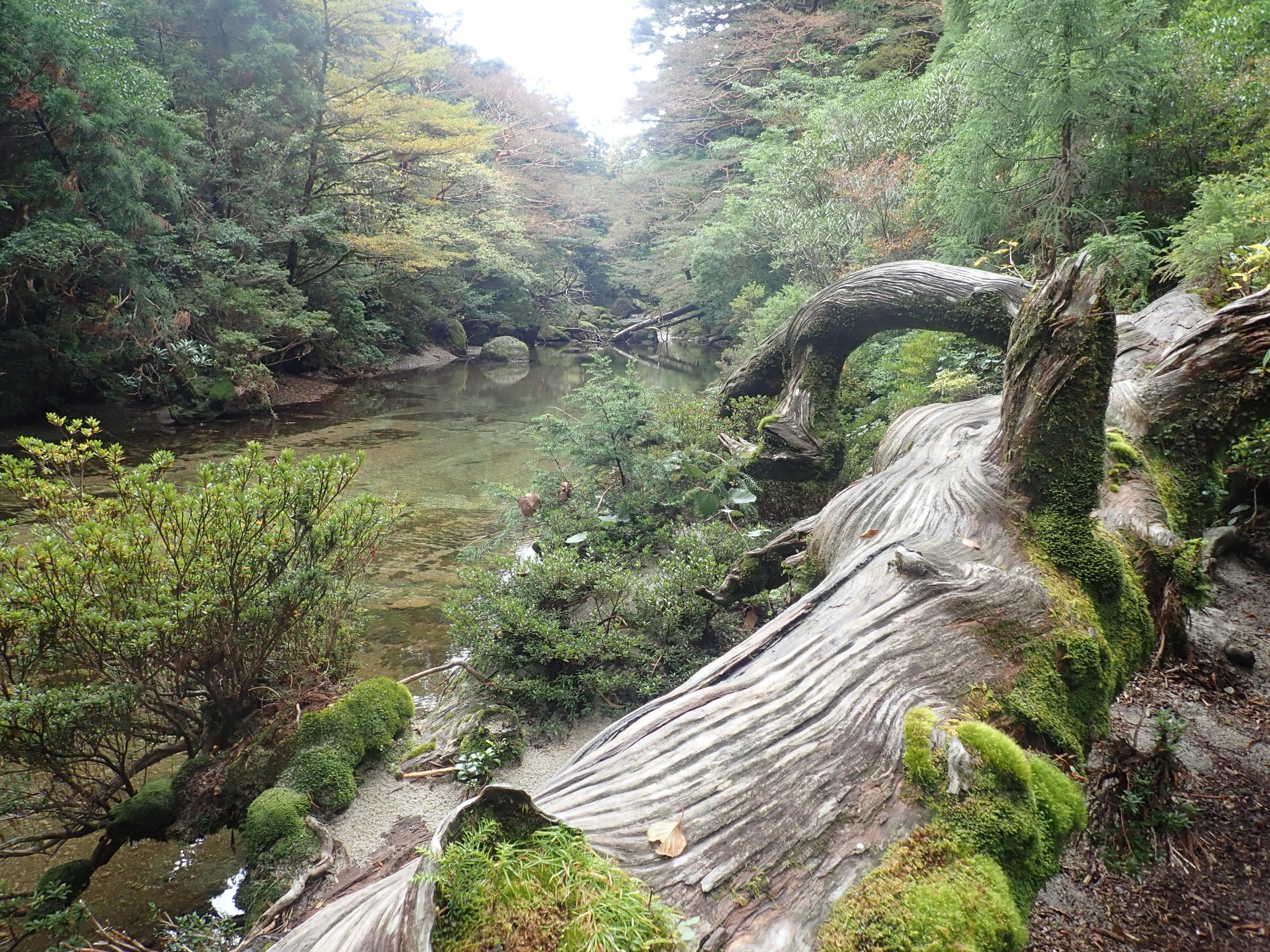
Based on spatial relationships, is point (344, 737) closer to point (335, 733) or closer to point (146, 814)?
point (335, 733)

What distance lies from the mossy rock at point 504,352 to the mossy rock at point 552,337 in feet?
12.3

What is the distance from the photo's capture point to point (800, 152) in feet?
37.9

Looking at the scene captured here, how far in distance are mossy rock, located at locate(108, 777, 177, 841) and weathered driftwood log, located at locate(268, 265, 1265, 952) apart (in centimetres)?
202

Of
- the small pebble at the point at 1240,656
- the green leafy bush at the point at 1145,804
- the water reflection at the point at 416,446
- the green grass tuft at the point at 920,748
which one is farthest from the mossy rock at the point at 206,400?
the small pebble at the point at 1240,656

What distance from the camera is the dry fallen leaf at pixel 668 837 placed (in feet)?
4.64

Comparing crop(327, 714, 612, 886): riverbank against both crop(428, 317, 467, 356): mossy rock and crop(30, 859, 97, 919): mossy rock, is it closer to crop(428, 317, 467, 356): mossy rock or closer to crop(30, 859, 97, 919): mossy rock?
crop(30, 859, 97, 919): mossy rock

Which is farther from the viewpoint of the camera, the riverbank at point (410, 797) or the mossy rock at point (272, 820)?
the riverbank at point (410, 797)

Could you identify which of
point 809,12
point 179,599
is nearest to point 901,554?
point 179,599

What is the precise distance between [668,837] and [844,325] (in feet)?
15.4

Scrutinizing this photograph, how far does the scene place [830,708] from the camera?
1790 mm

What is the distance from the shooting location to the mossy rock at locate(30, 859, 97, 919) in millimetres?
2359

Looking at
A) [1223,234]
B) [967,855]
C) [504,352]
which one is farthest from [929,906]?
[504,352]

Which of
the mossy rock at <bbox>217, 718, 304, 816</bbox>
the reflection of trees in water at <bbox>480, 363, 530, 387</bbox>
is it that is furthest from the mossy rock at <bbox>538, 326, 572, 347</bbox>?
the mossy rock at <bbox>217, 718, 304, 816</bbox>

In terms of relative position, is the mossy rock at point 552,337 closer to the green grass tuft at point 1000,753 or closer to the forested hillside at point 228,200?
the forested hillside at point 228,200
